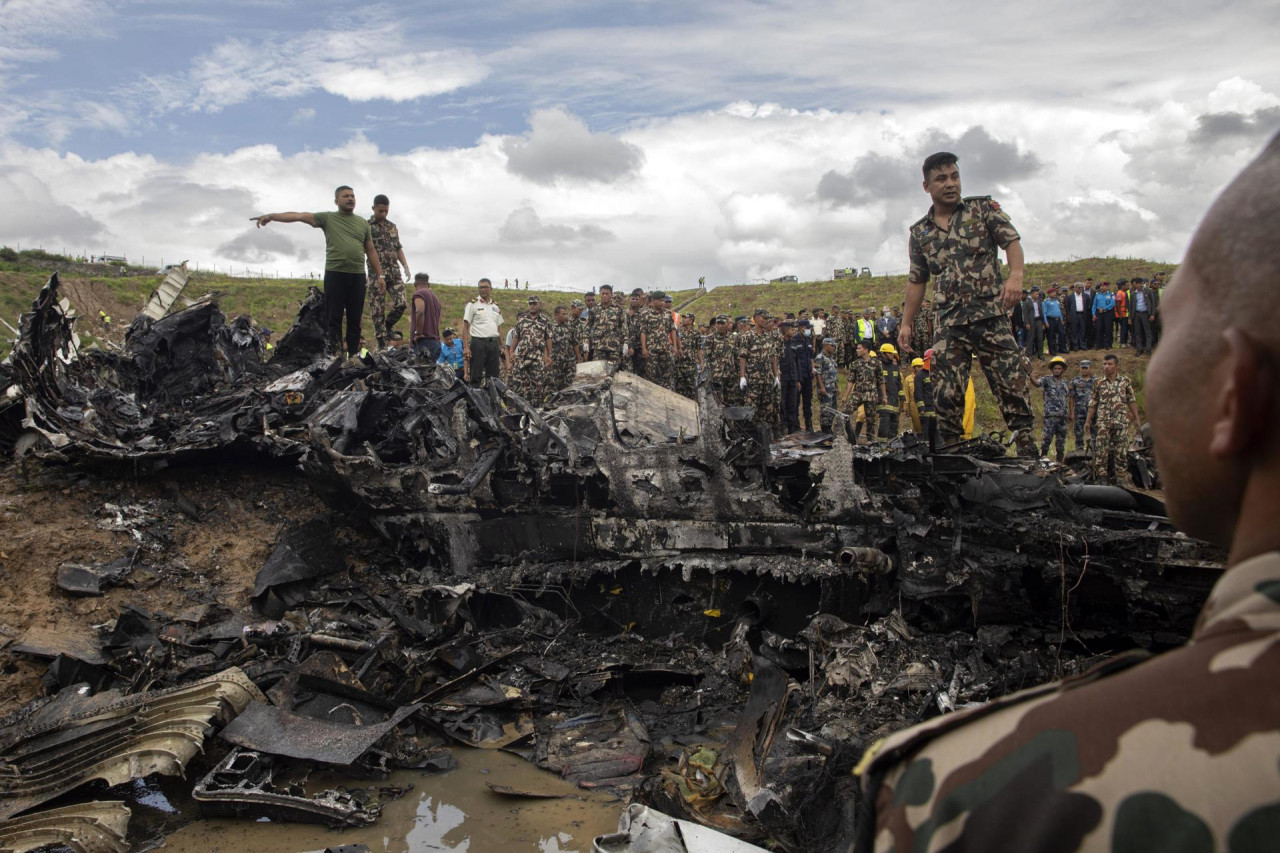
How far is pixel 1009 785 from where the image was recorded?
774mm

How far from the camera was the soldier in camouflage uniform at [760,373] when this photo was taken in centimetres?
1363

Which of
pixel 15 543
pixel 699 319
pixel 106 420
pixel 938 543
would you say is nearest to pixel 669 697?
pixel 938 543

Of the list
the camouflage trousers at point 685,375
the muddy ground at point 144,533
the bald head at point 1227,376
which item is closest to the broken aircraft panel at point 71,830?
the muddy ground at point 144,533

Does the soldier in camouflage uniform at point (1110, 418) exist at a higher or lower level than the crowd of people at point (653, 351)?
lower

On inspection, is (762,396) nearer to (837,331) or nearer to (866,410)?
(866,410)

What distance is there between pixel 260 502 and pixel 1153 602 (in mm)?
7478

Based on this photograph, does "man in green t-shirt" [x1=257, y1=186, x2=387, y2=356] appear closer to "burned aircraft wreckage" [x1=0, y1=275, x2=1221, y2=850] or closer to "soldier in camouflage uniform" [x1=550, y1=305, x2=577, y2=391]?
"burned aircraft wreckage" [x1=0, y1=275, x2=1221, y2=850]

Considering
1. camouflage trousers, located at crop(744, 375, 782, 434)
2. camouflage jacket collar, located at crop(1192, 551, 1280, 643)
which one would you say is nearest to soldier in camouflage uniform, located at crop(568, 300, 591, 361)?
camouflage trousers, located at crop(744, 375, 782, 434)

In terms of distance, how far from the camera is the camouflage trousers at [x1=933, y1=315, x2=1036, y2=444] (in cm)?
619

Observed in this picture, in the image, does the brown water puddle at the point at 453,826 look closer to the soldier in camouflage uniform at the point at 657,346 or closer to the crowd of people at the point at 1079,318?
the soldier in camouflage uniform at the point at 657,346

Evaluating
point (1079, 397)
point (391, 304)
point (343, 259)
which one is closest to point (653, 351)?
point (391, 304)

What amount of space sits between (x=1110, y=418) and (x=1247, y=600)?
1314 cm

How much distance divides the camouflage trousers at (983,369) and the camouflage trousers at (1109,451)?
7186 mm

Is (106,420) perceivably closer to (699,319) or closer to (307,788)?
(307,788)
